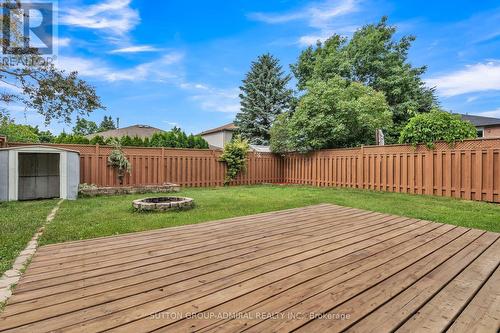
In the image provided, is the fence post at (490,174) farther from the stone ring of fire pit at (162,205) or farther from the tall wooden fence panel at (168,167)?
the tall wooden fence panel at (168,167)

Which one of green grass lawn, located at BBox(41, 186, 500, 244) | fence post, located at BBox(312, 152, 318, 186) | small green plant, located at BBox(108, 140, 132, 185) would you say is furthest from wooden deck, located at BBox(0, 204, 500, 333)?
fence post, located at BBox(312, 152, 318, 186)

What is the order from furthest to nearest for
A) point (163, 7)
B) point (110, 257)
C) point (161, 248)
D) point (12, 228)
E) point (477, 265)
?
→ 1. point (163, 7)
2. point (12, 228)
3. point (161, 248)
4. point (110, 257)
5. point (477, 265)

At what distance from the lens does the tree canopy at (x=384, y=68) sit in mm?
17203

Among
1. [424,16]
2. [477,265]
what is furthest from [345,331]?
[424,16]

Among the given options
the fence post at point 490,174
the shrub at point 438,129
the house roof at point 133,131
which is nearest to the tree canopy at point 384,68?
the shrub at point 438,129

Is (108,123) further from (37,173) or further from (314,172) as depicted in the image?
(314,172)

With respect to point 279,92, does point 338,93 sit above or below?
below

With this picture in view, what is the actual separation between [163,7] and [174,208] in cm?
656

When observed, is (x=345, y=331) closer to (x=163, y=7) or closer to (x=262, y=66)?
(x=163, y=7)

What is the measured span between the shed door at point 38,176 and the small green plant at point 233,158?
5.80 metres

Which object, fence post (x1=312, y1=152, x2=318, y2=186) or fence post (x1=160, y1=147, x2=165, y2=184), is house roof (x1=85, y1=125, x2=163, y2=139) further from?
fence post (x1=312, y1=152, x2=318, y2=186)

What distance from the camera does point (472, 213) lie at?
498 centimetres

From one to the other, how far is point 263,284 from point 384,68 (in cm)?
1974

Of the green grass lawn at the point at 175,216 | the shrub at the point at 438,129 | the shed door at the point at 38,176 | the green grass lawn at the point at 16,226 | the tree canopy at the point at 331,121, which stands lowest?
the green grass lawn at the point at 175,216
